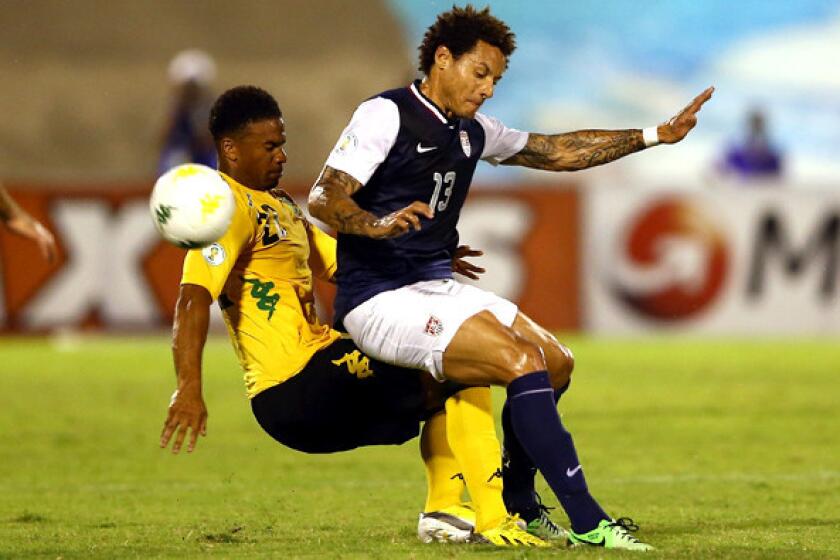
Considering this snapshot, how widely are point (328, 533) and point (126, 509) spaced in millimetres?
1184

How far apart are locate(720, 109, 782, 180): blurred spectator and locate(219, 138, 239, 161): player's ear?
43.9ft

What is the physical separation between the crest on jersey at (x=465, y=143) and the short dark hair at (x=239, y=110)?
71cm

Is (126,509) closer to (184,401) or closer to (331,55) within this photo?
(184,401)

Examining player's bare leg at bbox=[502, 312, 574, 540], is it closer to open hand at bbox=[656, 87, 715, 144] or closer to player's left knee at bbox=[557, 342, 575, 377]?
player's left knee at bbox=[557, 342, 575, 377]

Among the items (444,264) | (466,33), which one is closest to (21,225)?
(444,264)

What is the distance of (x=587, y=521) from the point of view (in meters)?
5.60

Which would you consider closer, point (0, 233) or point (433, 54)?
point (433, 54)

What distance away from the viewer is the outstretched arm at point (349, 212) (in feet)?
17.6

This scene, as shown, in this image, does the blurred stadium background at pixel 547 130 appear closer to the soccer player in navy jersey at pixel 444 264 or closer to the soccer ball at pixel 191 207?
the soccer player in navy jersey at pixel 444 264

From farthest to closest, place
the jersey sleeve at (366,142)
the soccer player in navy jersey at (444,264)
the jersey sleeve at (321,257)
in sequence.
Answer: the jersey sleeve at (321,257) < the jersey sleeve at (366,142) < the soccer player in navy jersey at (444,264)

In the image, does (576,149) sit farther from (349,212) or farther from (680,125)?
(349,212)

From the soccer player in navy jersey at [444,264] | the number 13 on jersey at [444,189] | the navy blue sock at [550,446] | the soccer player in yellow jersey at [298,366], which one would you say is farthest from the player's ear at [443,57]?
the navy blue sock at [550,446]

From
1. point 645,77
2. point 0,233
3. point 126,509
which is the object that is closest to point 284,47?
point 645,77

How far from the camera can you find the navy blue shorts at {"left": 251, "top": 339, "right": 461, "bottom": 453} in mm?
6211
